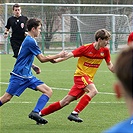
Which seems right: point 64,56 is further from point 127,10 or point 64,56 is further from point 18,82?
point 127,10

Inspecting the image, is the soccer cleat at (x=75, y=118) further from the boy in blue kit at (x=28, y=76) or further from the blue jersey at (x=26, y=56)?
the blue jersey at (x=26, y=56)

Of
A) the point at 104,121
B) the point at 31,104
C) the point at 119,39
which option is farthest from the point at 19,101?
the point at 119,39

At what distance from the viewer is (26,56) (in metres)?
7.93

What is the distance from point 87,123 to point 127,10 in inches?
1094

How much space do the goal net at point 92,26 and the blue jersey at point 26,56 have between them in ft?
77.8

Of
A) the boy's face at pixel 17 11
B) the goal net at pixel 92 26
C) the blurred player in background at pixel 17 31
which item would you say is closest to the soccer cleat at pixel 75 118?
the boy's face at pixel 17 11

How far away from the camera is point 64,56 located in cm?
752

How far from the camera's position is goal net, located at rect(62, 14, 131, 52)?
104 feet

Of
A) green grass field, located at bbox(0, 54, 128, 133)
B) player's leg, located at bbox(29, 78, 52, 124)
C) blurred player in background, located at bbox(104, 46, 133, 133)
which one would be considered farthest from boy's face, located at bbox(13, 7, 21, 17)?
blurred player in background, located at bbox(104, 46, 133, 133)

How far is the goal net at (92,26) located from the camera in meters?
31.8

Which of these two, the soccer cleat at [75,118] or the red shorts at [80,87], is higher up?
the red shorts at [80,87]

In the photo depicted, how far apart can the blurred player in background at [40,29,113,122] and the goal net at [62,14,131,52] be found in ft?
76.2

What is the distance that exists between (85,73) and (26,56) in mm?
1017

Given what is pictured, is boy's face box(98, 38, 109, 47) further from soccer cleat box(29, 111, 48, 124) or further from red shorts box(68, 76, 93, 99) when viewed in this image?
soccer cleat box(29, 111, 48, 124)
